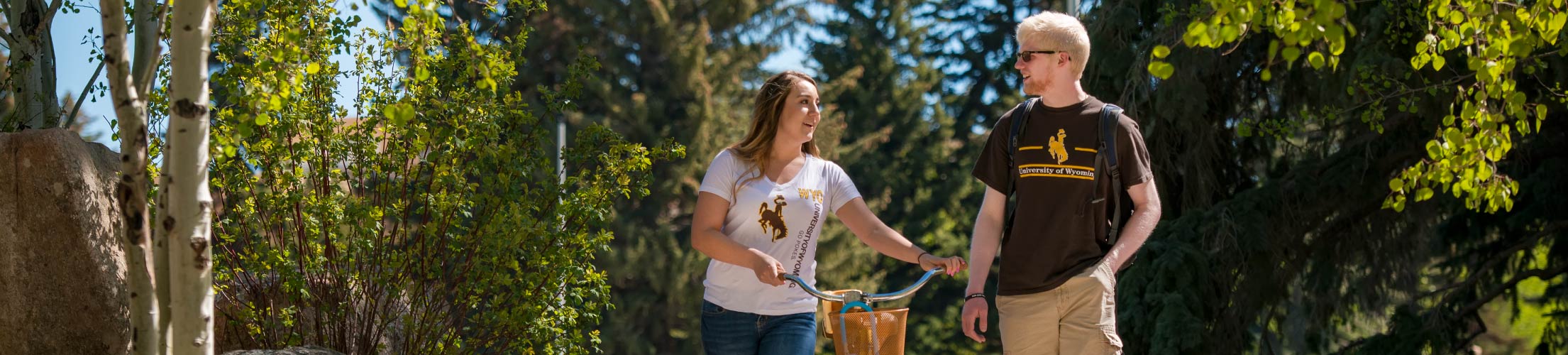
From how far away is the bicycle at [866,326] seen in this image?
12.3ft

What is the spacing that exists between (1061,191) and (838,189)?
0.96m

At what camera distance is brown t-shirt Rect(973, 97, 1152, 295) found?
147 inches

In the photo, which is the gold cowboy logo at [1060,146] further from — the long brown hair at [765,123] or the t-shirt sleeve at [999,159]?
the long brown hair at [765,123]

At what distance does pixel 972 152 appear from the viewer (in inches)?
1241

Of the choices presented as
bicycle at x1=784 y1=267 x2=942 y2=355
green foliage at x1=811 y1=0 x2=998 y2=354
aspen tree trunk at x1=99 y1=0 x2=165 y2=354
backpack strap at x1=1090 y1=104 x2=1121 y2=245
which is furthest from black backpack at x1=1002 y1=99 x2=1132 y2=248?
green foliage at x1=811 y1=0 x2=998 y2=354

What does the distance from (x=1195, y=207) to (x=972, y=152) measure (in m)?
22.8

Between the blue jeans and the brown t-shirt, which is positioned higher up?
the brown t-shirt

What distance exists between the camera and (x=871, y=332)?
3.75 meters

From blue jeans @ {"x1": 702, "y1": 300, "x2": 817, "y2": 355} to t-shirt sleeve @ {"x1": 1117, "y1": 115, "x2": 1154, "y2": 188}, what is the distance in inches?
40.2

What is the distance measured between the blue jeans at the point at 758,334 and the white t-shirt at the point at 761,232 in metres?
0.02

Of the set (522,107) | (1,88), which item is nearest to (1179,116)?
(522,107)

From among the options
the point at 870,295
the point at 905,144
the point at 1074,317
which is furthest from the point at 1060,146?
the point at 905,144

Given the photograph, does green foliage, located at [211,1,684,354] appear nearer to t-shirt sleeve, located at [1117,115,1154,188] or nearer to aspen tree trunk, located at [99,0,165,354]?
aspen tree trunk, located at [99,0,165,354]

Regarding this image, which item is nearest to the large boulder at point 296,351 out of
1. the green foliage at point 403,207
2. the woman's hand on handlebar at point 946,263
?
the green foliage at point 403,207
